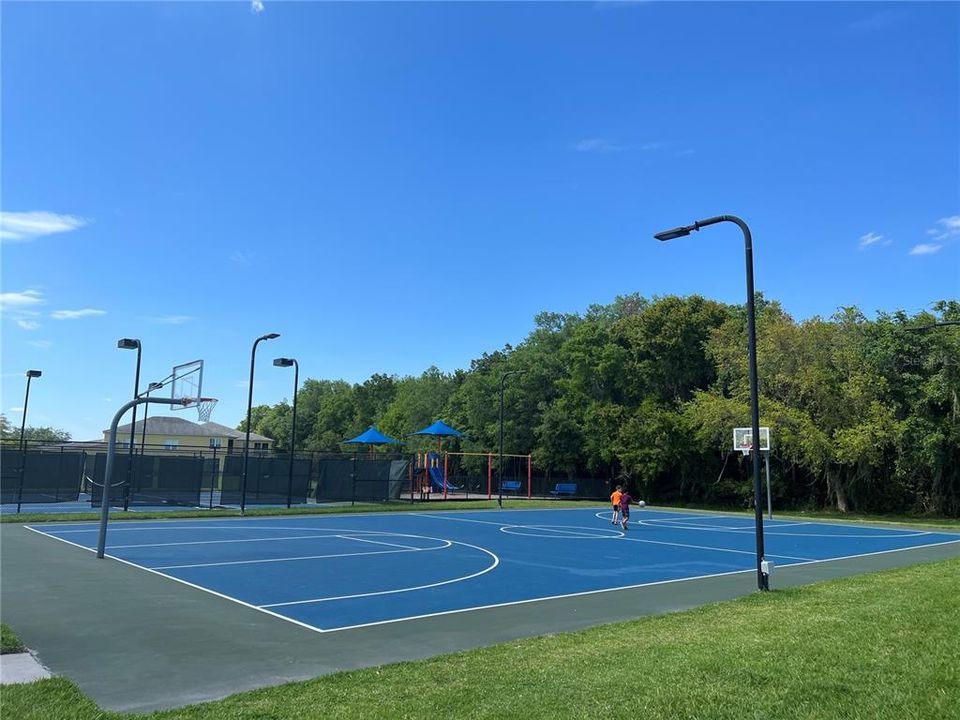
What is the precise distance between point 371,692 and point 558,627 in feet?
12.4

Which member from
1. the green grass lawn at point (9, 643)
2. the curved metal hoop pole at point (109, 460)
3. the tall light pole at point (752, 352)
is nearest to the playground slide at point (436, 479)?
the curved metal hoop pole at point (109, 460)

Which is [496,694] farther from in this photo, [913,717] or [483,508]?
[483,508]

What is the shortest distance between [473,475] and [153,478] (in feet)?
99.8

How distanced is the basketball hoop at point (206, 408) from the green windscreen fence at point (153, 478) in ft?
43.6

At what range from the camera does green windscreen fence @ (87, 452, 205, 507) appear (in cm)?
2958

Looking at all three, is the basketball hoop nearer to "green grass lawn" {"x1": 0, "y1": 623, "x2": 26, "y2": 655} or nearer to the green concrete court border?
the green concrete court border

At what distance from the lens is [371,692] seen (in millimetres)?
6113

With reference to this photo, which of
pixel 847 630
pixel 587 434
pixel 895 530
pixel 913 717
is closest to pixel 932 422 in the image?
pixel 895 530

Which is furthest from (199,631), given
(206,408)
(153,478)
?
(153,478)

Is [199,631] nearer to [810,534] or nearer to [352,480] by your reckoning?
[810,534]

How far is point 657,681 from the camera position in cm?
609

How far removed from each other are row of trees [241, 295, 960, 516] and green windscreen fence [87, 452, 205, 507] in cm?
2713

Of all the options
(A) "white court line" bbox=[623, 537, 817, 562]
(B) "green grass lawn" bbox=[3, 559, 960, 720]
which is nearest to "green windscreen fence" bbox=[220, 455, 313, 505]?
(A) "white court line" bbox=[623, 537, 817, 562]

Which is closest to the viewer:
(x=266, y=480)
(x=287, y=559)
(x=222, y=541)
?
(x=287, y=559)
